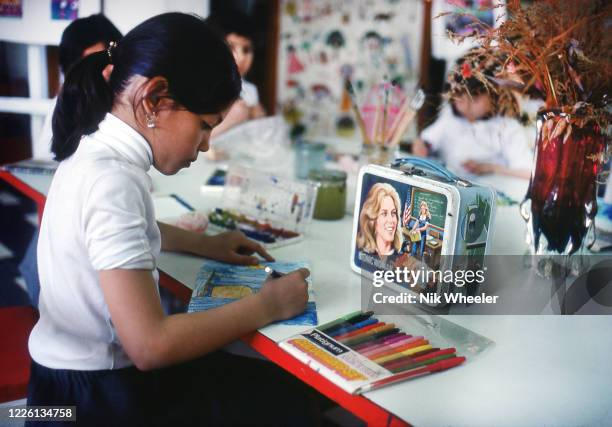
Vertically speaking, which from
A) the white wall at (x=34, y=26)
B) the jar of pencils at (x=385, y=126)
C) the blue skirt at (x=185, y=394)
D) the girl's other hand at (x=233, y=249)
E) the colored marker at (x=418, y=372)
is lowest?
the blue skirt at (x=185, y=394)

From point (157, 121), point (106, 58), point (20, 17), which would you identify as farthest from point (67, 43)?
point (157, 121)

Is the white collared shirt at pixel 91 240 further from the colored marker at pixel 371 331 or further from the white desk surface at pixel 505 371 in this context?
the colored marker at pixel 371 331

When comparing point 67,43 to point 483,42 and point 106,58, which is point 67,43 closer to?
point 106,58

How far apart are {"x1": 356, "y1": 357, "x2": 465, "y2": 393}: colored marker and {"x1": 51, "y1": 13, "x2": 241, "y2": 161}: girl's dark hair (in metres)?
0.50

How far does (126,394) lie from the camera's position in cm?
95

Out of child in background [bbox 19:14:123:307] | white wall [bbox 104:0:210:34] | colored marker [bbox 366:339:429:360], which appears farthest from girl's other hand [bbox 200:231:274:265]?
A: white wall [bbox 104:0:210:34]

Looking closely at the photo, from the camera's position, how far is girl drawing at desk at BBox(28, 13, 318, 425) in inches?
31.8

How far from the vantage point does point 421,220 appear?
39.4 inches

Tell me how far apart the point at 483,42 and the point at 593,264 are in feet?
1.78

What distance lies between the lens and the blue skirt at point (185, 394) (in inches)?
36.6

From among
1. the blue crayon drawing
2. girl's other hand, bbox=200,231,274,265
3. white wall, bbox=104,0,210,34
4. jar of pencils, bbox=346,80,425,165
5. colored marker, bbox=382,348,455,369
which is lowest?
colored marker, bbox=382,348,455,369

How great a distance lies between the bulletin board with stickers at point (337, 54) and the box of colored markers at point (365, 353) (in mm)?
2734

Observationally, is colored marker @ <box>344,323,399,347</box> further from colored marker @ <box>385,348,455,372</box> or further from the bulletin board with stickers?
the bulletin board with stickers

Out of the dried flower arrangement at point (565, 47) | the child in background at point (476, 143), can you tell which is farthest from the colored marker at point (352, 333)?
the child in background at point (476, 143)
